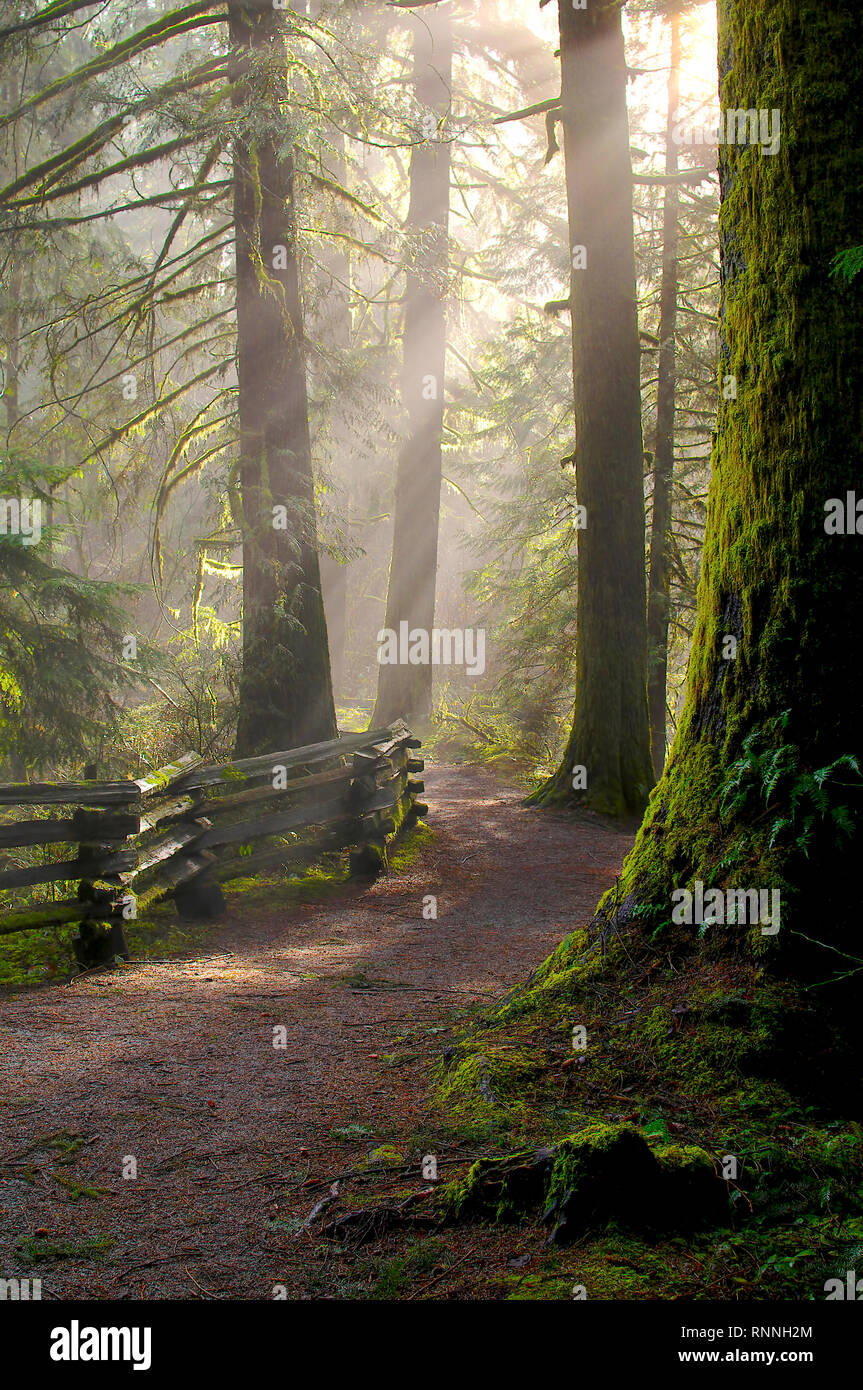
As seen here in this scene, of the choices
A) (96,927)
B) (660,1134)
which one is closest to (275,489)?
(96,927)

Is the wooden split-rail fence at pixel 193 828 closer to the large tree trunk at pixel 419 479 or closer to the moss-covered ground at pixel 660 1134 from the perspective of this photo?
the moss-covered ground at pixel 660 1134

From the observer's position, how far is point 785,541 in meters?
3.76

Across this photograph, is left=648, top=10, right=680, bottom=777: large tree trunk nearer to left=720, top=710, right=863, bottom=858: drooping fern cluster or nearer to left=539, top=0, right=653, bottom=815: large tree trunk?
left=539, top=0, right=653, bottom=815: large tree trunk

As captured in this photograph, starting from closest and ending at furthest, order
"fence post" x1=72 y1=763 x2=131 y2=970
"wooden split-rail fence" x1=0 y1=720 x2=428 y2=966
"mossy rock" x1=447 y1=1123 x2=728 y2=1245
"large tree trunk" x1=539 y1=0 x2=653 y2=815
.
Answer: "mossy rock" x1=447 y1=1123 x2=728 y2=1245 → "fence post" x1=72 y1=763 x2=131 y2=970 → "wooden split-rail fence" x1=0 y1=720 x2=428 y2=966 → "large tree trunk" x1=539 y1=0 x2=653 y2=815

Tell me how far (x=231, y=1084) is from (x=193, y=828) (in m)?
3.76

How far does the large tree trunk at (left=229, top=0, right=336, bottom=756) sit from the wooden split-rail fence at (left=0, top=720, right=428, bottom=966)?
110 cm

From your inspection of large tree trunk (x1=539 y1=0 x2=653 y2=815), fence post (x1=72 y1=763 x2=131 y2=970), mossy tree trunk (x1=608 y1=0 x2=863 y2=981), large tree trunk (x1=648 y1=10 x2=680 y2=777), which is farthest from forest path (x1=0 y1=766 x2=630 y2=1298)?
large tree trunk (x1=648 y1=10 x2=680 y2=777)

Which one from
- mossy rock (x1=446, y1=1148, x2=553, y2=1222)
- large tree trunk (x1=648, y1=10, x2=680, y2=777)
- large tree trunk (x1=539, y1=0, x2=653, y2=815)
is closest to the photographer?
mossy rock (x1=446, y1=1148, x2=553, y2=1222)

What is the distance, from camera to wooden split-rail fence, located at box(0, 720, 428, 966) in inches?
259

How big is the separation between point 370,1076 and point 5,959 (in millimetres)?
3506

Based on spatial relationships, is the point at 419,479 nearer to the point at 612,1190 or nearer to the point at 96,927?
the point at 96,927
